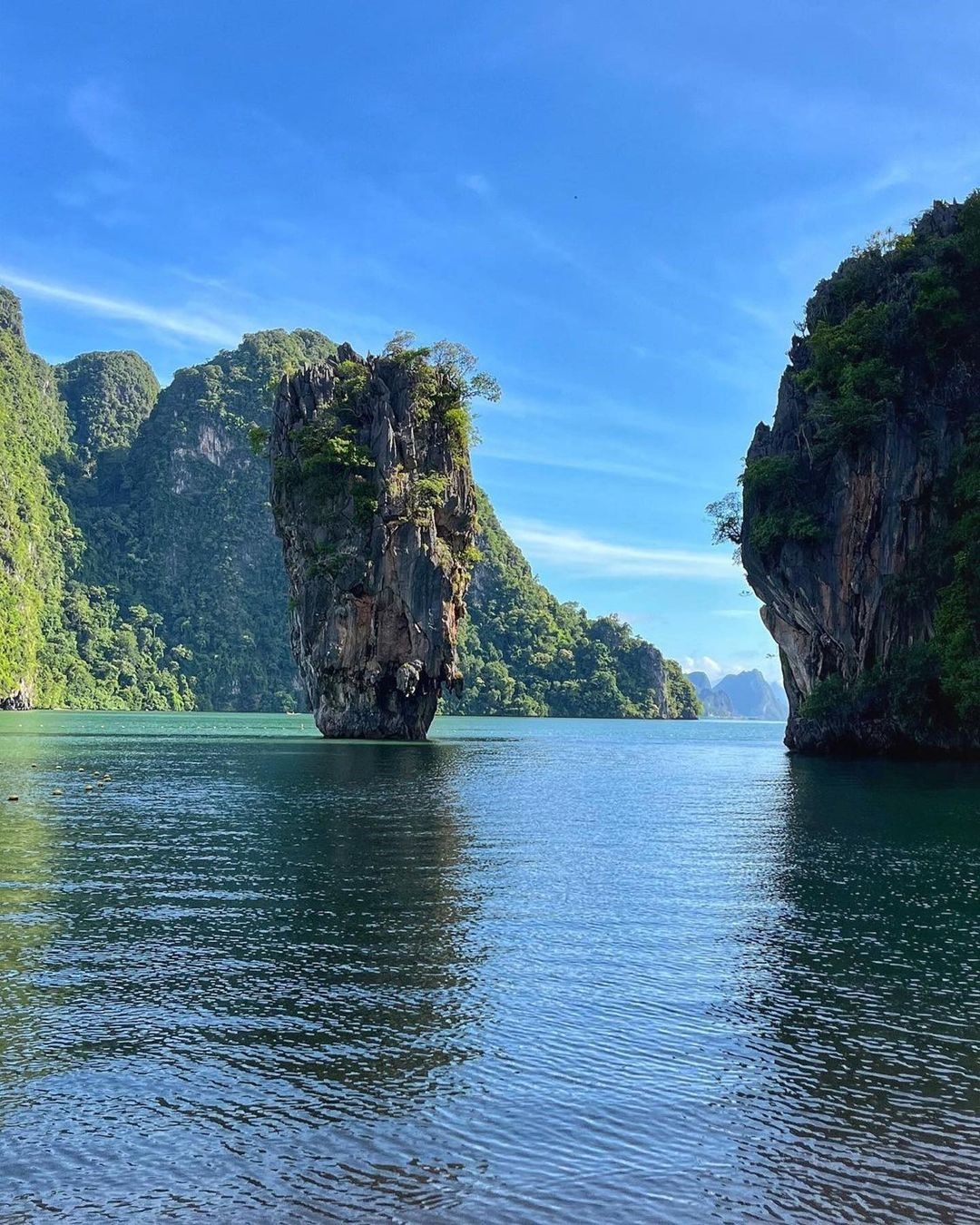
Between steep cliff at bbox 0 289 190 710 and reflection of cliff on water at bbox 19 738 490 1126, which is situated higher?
steep cliff at bbox 0 289 190 710

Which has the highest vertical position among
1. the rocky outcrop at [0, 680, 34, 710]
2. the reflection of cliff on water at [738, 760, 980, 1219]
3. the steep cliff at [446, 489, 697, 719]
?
the steep cliff at [446, 489, 697, 719]

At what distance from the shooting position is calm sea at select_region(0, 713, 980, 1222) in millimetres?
6895

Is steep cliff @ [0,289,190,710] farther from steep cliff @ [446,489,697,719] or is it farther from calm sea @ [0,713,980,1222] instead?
calm sea @ [0,713,980,1222]

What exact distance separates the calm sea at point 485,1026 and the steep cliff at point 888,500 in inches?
1043

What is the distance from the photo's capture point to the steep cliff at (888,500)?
46938 millimetres

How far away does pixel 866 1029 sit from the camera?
10.1m

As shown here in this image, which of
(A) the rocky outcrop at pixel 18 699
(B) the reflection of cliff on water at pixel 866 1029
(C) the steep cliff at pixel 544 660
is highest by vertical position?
(C) the steep cliff at pixel 544 660

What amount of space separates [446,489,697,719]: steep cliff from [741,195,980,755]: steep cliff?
115 meters

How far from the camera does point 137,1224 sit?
20.8 feet

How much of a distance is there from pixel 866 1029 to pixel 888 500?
42.5 m

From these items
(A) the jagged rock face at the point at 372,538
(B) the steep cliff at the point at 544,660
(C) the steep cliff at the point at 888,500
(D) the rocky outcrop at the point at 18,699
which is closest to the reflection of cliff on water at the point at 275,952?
(C) the steep cliff at the point at 888,500

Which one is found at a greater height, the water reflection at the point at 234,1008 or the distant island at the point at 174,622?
the distant island at the point at 174,622

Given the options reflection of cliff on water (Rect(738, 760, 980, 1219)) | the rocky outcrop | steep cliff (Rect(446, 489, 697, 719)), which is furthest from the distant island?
reflection of cliff on water (Rect(738, 760, 980, 1219))

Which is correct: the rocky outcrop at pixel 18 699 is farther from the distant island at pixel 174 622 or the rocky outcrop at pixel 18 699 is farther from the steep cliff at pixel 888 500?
the steep cliff at pixel 888 500
